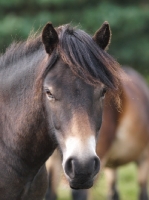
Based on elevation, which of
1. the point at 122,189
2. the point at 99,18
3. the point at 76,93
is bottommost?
the point at 99,18

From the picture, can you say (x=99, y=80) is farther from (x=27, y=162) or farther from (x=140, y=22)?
(x=140, y=22)

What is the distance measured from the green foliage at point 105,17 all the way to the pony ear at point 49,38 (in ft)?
49.7

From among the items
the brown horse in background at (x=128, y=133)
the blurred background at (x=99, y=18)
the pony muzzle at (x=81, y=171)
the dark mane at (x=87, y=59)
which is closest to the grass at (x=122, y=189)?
the brown horse in background at (x=128, y=133)

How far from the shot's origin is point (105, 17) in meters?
20.5

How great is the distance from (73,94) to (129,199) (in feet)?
18.5

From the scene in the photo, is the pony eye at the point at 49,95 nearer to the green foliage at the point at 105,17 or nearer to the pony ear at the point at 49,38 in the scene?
the pony ear at the point at 49,38

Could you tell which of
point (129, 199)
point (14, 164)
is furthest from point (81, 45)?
point (129, 199)

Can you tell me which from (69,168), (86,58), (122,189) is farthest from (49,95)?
(122,189)

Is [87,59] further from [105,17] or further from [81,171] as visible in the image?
[105,17]

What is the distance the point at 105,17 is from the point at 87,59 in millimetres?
15877

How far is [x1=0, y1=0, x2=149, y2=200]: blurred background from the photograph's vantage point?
20.5 m

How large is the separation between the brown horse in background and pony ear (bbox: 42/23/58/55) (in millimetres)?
2936

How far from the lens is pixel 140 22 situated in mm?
21406

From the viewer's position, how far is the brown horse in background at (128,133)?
8.05 metres
